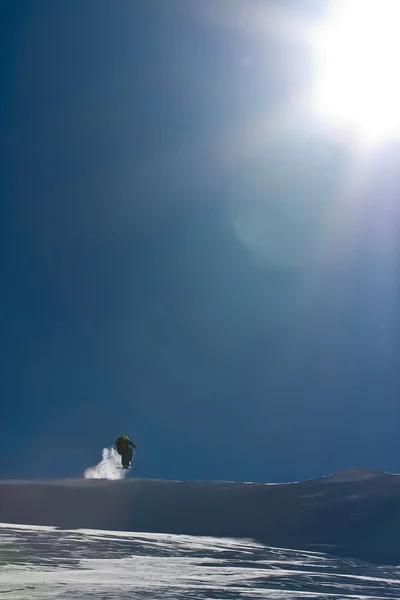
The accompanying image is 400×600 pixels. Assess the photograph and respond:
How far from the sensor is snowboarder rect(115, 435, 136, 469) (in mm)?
26234

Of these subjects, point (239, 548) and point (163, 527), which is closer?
point (239, 548)

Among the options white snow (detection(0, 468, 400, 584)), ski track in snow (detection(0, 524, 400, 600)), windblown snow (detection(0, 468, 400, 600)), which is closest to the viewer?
ski track in snow (detection(0, 524, 400, 600))

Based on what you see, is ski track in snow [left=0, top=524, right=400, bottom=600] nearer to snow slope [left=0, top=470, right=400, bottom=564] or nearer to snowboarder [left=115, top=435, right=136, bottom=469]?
snow slope [left=0, top=470, right=400, bottom=564]

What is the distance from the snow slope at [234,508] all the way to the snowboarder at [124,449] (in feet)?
5.26

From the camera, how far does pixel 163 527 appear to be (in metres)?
23.6

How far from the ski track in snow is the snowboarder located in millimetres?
7441

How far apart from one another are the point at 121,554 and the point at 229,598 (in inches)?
216

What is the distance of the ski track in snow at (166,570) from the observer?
10.1 m

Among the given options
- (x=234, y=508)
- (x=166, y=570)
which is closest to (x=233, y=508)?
(x=234, y=508)

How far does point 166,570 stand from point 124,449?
13.8 m

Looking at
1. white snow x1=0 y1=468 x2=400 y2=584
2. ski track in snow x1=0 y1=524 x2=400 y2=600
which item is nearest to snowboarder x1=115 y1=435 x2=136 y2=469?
white snow x1=0 y1=468 x2=400 y2=584

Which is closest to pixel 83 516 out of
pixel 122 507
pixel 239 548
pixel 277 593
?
pixel 122 507

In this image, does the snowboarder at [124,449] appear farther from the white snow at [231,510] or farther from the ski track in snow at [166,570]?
the ski track in snow at [166,570]

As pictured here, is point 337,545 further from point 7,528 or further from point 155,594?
point 155,594
